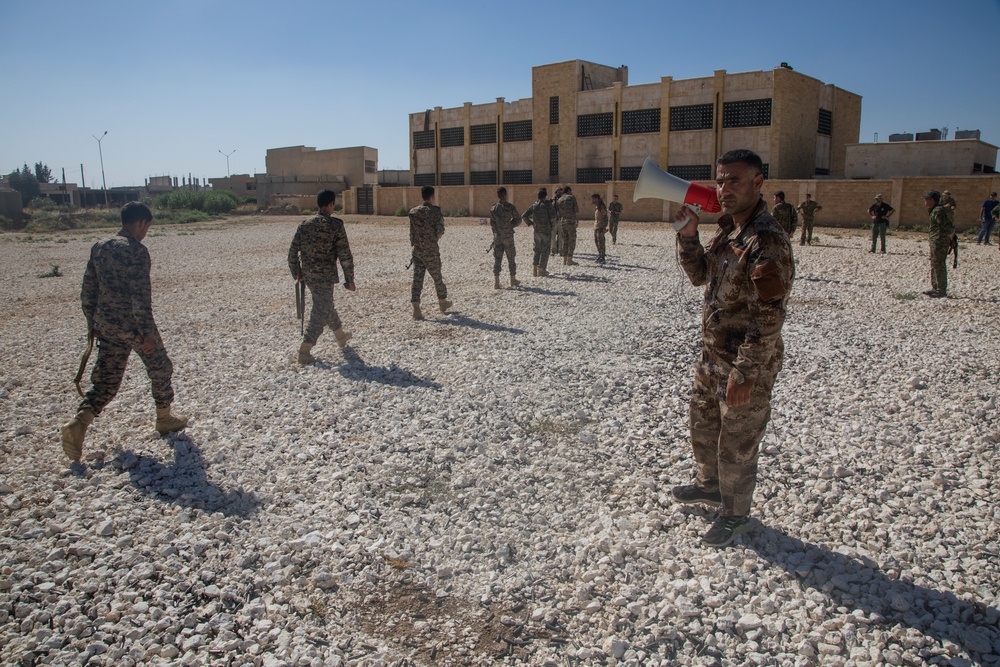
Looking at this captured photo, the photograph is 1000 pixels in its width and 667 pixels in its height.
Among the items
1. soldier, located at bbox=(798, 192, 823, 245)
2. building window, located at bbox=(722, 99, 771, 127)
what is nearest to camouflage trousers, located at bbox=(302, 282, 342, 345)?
soldier, located at bbox=(798, 192, 823, 245)

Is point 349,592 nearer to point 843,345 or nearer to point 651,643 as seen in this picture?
point 651,643

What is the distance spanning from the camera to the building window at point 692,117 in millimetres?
37656

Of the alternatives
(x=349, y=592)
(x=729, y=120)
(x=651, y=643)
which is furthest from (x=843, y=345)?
(x=729, y=120)

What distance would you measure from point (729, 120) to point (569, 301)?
30.6 meters

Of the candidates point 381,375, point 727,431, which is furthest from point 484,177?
point 727,431

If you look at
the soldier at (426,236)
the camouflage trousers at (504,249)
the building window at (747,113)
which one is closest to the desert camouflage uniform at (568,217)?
the camouflage trousers at (504,249)

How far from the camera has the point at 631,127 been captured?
134 feet

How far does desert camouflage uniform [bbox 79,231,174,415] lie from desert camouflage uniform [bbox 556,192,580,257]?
1087 cm

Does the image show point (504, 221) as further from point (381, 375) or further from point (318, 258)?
point (381, 375)

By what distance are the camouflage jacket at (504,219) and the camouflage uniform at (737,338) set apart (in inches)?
335

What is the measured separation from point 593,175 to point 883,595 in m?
41.5

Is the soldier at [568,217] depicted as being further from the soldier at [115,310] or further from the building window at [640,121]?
the building window at [640,121]

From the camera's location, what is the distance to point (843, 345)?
816 cm

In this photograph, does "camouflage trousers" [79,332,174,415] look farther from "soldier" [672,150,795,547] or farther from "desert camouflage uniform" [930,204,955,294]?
"desert camouflage uniform" [930,204,955,294]
